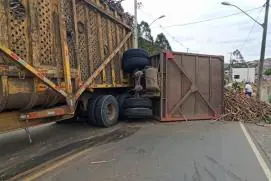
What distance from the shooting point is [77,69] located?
8.94 m

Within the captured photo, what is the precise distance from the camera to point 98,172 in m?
5.84

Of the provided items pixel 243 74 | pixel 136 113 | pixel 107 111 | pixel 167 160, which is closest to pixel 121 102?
pixel 136 113

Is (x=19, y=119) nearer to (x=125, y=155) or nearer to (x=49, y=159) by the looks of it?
(x=49, y=159)

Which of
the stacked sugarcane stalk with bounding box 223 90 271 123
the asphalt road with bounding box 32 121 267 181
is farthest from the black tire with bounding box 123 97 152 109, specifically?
the stacked sugarcane stalk with bounding box 223 90 271 123

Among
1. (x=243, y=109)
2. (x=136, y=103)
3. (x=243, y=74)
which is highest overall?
(x=243, y=74)

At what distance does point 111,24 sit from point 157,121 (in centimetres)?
379

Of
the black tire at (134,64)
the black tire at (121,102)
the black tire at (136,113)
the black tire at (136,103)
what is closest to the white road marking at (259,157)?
the black tire at (136,113)

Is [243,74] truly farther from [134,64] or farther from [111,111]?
[111,111]

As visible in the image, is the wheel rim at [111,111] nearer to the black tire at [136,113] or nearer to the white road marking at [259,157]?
the black tire at [136,113]

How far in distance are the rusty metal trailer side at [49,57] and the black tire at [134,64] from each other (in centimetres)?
125

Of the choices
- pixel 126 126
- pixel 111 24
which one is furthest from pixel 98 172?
pixel 111 24

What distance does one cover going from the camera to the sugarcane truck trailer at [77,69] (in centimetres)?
665

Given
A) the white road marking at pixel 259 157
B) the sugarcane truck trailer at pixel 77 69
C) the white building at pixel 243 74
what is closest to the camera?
the white road marking at pixel 259 157

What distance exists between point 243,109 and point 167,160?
27.0 feet
